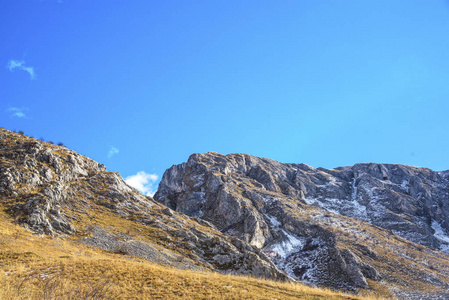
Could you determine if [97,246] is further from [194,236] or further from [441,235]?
[441,235]

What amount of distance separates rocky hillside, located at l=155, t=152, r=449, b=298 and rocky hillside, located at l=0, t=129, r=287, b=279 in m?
34.9

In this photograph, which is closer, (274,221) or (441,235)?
(274,221)

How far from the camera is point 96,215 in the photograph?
57.8 m

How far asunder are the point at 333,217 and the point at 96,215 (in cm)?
10443

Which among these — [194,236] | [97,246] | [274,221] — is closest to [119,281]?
[97,246]

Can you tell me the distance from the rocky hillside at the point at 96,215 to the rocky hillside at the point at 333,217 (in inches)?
1373

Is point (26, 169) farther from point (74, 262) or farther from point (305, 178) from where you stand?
point (305, 178)

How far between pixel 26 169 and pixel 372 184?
620 feet

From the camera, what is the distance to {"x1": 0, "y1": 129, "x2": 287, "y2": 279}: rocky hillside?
149 feet

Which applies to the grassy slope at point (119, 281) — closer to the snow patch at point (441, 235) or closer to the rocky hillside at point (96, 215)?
the rocky hillside at point (96, 215)

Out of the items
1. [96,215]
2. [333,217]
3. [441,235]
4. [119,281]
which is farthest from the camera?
[441,235]

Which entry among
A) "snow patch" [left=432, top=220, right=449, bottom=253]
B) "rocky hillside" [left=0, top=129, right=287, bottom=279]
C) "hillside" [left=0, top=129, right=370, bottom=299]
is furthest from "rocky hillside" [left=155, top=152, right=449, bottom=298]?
"hillside" [left=0, top=129, right=370, bottom=299]

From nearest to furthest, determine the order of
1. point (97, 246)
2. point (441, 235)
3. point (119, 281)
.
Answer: point (119, 281) → point (97, 246) → point (441, 235)

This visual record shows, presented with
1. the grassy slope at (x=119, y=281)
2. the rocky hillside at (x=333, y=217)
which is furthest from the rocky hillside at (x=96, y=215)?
the rocky hillside at (x=333, y=217)
